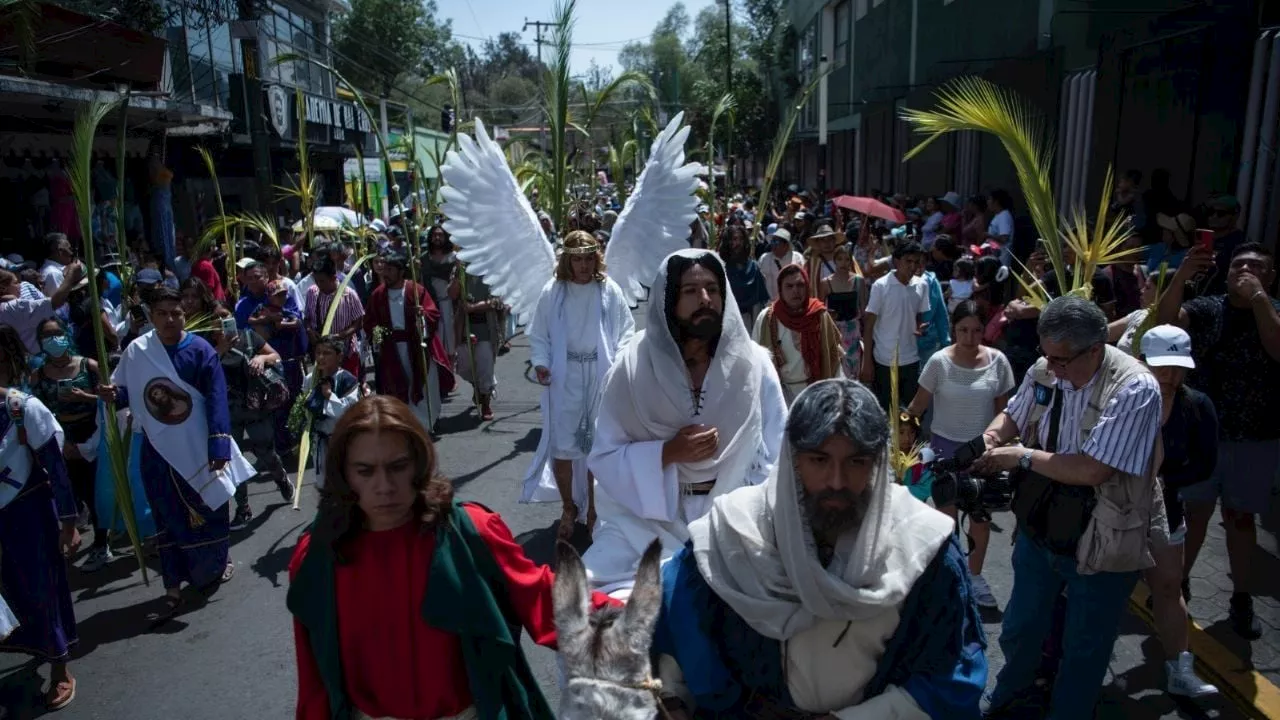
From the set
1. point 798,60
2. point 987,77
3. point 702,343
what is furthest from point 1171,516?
point 798,60

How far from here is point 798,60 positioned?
34.2 meters

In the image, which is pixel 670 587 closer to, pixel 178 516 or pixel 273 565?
pixel 178 516

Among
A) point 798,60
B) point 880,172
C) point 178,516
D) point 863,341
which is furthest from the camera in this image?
point 798,60

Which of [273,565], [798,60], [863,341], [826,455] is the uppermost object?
[798,60]

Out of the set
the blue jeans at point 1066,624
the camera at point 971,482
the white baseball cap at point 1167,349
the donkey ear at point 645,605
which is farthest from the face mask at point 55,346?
the white baseball cap at point 1167,349

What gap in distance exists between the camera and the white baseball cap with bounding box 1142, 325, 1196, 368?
3400 mm

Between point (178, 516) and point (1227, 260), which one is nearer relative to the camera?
A: point (178, 516)

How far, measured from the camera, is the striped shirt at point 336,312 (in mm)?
7301

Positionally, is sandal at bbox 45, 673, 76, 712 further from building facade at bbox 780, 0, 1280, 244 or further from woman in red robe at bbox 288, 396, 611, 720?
building facade at bbox 780, 0, 1280, 244

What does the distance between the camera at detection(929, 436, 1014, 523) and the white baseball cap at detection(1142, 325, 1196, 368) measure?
31.8 inches

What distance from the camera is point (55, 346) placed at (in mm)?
4938

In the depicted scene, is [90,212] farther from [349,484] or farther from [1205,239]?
[1205,239]

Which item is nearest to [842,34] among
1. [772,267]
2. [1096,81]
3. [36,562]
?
[1096,81]

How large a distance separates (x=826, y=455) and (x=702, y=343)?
1.26 meters
